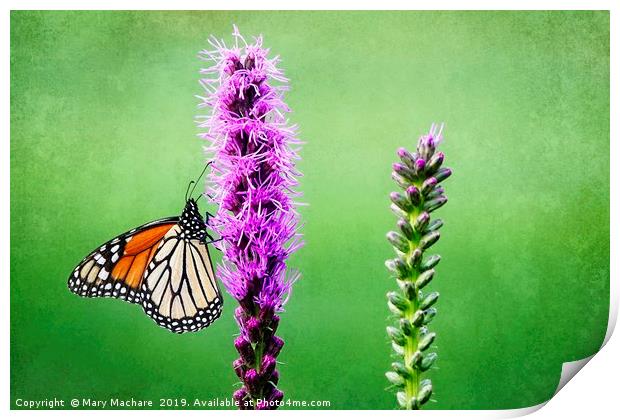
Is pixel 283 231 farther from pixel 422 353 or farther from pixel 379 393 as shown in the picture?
pixel 379 393

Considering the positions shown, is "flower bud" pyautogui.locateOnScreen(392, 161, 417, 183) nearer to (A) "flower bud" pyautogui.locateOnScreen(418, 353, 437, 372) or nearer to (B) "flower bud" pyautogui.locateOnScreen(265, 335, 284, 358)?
(A) "flower bud" pyautogui.locateOnScreen(418, 353, 437, 372)

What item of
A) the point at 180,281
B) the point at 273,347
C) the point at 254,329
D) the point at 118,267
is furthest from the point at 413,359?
the point at 118,267

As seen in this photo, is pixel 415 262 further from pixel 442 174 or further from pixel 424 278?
pixel 442 174

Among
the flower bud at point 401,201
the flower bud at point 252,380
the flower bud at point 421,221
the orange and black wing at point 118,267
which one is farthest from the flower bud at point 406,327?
the orange and black wing at point 118,267

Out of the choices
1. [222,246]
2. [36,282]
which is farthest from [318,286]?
[36,282]

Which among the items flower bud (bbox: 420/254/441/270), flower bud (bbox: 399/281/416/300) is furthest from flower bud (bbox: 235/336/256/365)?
flower bud (bbox: 420/254/441/270)

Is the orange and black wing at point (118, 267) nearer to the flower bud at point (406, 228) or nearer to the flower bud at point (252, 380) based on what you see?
the flower bud at point (252, 380)
